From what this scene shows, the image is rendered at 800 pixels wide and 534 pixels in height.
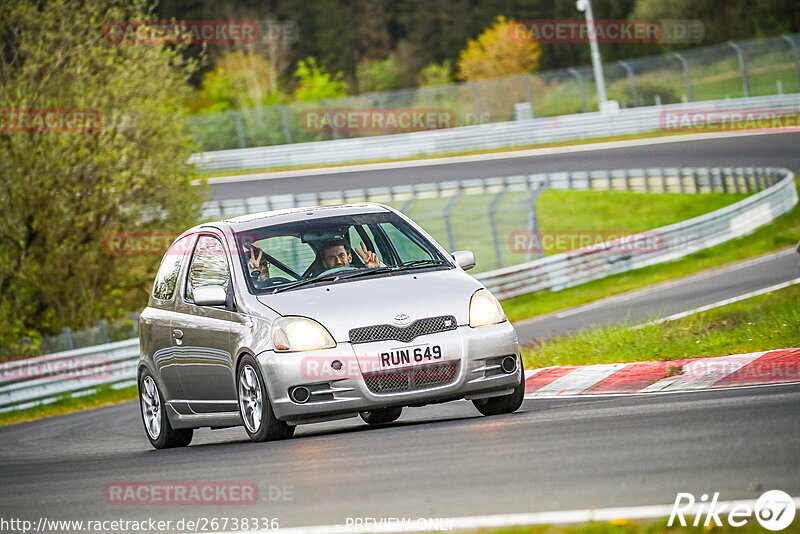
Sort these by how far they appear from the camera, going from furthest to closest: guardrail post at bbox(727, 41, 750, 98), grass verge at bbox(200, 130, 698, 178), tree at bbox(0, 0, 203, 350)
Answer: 1. grass verge at bbox(200, 130, 698, 178)
2. guardrail post at bbox(727, 41, 750, 98)
3. tree at bbox(0, 0, 203, 350)

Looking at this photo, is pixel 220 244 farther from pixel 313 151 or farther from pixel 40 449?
pixel 313 151

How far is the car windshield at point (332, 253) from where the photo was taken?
9.61 metres

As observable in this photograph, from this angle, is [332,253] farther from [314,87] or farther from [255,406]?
[314,87]

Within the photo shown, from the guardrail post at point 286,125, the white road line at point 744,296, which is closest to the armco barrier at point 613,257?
the white road line at point 744,296

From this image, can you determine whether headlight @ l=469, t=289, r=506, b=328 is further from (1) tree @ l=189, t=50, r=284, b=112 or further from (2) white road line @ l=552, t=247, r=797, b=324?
(1) tree @ l=189, t=50, r=284, b=112

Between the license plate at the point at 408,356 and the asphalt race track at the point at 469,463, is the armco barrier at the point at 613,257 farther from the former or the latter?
the license plate at the point at 408,356

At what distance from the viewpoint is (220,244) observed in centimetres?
1013

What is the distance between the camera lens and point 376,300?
894 cm

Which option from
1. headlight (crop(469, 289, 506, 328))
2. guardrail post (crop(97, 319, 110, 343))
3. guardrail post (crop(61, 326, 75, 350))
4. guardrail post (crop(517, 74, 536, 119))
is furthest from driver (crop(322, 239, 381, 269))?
guardrail post (crop(517, 74, 536, 119))

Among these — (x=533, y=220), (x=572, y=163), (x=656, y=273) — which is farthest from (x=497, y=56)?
(x=656, y=273)

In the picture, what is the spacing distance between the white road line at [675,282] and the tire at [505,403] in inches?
545

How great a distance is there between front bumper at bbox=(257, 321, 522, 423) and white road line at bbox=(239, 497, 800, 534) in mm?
2770

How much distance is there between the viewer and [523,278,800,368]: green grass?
10.9 meters

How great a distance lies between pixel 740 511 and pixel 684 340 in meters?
6.79
